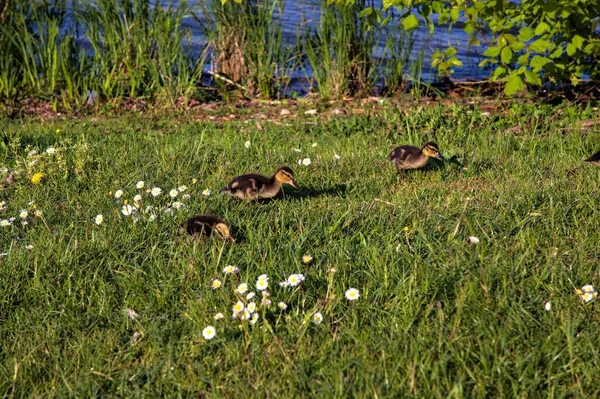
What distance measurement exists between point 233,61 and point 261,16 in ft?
2.95

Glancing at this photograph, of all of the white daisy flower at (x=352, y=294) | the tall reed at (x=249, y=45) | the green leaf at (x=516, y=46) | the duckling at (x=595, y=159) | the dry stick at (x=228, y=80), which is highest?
the green leaf at (x=516, y=46)

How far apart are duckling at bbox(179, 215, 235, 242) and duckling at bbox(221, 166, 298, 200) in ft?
2.74

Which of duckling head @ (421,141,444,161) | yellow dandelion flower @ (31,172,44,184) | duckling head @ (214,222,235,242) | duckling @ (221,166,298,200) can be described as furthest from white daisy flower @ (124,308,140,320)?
duckling head @ (421,141,444,161)

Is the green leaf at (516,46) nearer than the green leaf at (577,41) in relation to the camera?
Yes

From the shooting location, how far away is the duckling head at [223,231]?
540cm

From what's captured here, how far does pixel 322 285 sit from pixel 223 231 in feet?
3.08

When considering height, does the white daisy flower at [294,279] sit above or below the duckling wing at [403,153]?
above

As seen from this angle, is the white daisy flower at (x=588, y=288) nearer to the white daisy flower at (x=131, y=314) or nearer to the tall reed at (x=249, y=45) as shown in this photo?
the white daisy flower at (x=131, y=314)

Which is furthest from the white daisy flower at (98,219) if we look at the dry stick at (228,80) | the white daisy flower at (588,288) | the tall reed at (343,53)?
the dry stick at (228,80)

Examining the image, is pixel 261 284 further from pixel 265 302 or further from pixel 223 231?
pixel 223 231

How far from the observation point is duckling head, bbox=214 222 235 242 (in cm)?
540

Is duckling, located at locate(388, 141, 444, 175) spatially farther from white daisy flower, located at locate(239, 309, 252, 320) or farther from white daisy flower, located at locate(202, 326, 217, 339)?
white daisy flower, located at locate(202, 326, 217, 339)

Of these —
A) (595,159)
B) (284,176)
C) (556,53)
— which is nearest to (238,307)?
(284,176)

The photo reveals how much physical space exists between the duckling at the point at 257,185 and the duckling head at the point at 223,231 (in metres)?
0.93
